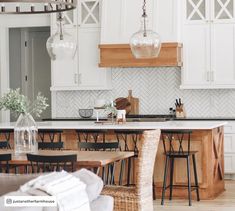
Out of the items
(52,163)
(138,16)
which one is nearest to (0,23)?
(138,16)

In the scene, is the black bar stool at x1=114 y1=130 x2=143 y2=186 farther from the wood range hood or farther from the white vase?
the wood range hood

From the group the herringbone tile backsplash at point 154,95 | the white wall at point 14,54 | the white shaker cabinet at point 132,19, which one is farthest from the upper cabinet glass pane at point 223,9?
the white wall at point 14,54

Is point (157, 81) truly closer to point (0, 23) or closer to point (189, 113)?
point (189, 113)

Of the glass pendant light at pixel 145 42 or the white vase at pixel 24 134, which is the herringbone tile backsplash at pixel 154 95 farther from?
the white vase at pixel 24 134

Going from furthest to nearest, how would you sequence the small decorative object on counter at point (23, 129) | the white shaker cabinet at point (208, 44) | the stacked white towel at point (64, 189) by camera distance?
the white shaker cabinet at point (208, 44), the small decorative object on counter at point (23, 129), the stacked white towel at point (64, 189)

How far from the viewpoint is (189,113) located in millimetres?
9922

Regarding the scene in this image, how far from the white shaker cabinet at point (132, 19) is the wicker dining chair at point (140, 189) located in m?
3.89

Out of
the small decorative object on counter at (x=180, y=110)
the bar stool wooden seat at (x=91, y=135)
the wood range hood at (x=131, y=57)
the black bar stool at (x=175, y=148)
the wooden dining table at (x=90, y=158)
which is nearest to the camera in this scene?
the wooden dining table at (x=90, y=158)

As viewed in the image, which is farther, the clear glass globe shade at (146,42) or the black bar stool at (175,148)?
the clear glass globe shade at (146,42)

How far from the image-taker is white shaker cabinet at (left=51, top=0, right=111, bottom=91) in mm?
9953

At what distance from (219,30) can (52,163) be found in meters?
4.32

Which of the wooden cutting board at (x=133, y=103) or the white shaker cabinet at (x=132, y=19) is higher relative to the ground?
the white shaker cabinet at (x=132, y=19)

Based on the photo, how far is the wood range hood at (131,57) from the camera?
930 centimetres

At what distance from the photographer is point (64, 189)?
3.18m
